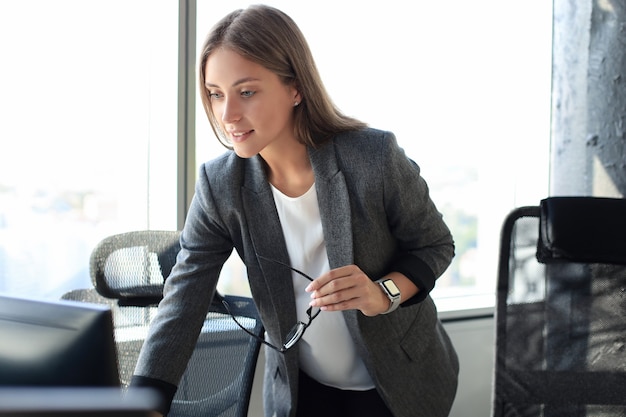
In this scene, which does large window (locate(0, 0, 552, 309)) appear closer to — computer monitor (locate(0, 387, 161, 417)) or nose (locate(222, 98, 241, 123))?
nose (locate(222, 98, 241, 123))

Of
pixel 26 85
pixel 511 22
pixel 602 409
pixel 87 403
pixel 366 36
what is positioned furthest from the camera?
pixel 511 22

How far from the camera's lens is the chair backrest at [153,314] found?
1.68m

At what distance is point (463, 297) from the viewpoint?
3406 millimetres

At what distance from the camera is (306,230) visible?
5.62 ft

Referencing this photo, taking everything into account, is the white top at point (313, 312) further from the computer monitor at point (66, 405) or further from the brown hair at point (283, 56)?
the computer monitor at point (66, 405)

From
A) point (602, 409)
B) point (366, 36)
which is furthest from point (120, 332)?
point (366, 36)

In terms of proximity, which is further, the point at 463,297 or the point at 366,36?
the point at 463,297

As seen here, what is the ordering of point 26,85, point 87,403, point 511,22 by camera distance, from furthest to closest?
point 511,22, point 26,85, point 87,403

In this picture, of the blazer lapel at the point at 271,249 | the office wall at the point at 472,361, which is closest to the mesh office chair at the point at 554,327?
the blazer lapel at the point at 271,249

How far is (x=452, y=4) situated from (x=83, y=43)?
162 centimetres

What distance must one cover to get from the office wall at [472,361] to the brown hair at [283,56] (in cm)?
156

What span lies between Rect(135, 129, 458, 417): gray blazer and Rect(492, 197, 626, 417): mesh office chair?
0.62 feet

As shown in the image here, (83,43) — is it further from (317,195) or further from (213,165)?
(317,195)

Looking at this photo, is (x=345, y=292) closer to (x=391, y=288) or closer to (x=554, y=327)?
(x=391, y=288)
